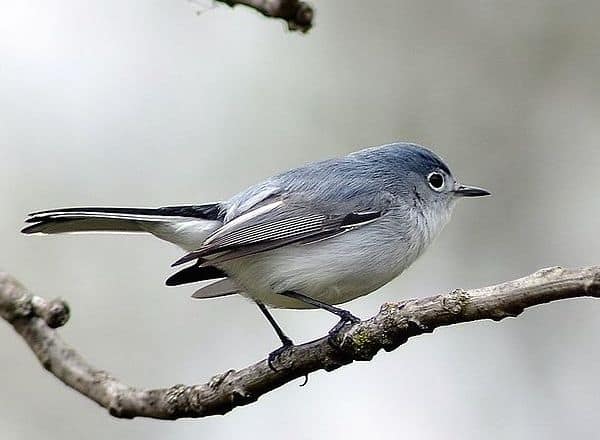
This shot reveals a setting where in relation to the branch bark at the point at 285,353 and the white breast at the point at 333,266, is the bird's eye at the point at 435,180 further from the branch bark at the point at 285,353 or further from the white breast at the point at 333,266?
the branch bark at the point at 285,353

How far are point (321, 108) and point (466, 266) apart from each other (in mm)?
1388

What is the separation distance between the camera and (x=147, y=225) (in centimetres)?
300

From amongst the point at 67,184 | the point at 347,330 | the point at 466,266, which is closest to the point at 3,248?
the point at 67,184

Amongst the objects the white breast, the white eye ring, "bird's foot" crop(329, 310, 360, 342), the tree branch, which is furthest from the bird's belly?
the tree branch

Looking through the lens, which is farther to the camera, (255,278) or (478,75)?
(478,75)

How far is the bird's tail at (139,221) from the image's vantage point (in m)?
2.66

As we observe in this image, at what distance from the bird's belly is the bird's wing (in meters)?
0.04

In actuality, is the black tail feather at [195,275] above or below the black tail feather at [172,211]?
below

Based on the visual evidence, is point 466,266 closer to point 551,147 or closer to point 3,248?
point 551,147

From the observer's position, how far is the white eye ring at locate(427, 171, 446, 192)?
335cm

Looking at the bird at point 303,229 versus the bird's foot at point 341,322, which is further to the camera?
the bird at point 303,229

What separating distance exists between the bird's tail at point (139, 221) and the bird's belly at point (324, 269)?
0.19 metres

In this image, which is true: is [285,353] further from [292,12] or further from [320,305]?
[292,12]

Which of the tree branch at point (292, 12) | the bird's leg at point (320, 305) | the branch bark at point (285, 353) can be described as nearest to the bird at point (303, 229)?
the bird's leg at point (320, 305)
